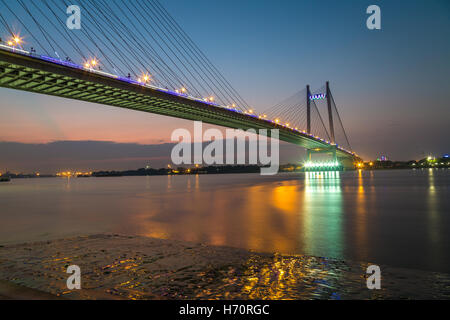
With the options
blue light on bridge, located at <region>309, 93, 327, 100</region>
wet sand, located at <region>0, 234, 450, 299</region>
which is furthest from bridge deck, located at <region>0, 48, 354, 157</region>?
blue light on bridge, located at <region>309, 93, 327, 100</region>

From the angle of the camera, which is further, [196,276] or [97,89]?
[97,89]

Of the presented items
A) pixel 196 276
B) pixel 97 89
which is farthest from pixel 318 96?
pixel 196 276

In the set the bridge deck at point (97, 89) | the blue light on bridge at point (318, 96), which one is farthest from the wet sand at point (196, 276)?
the blue light on bridge at point (318, 96)

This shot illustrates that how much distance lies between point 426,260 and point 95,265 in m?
5.40

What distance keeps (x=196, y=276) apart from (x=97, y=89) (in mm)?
31152

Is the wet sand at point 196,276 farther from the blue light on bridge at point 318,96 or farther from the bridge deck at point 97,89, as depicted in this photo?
the blue light on bridge at point 318,96

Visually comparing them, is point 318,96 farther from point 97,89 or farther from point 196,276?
point 196,276

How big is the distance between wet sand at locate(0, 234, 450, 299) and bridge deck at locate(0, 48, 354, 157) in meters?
23.1

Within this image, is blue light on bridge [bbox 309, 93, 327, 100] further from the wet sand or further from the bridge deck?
the wet sand

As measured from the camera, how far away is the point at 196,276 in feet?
13.6

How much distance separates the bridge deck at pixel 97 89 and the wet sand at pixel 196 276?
23.1 m
